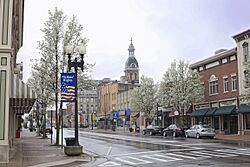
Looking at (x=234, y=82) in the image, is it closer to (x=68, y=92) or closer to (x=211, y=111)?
(x=211, y=111)

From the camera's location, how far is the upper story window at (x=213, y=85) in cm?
5103

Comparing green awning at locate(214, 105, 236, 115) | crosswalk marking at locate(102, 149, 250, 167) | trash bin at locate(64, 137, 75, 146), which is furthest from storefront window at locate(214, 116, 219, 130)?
trash bin at locate(64, 137, 75, 146)

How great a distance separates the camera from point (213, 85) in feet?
170

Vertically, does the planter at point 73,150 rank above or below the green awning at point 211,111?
below

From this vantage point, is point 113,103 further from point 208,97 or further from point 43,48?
point 43,48

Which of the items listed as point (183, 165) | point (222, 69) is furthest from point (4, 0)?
point (222, 69)

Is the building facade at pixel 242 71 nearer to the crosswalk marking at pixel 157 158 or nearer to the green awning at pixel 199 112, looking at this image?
the green awning at pixel 199 112

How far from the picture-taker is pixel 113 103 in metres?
103

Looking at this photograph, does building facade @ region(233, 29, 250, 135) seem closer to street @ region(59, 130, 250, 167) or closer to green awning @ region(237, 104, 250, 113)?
green awning @ region(237, 104, 250, 113)

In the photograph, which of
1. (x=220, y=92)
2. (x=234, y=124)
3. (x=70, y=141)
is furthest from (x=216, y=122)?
(x=70, y=141)

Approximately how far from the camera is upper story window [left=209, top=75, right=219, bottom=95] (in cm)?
5103

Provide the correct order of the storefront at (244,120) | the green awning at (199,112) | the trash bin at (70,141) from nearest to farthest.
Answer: the trash bin at (70,141) → the storefront at (244,120) → the green awning at (199,112)

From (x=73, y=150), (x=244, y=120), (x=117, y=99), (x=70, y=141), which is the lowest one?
(x=73, y=150)

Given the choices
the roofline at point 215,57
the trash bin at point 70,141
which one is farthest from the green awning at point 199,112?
the trash bin at point 70,141
